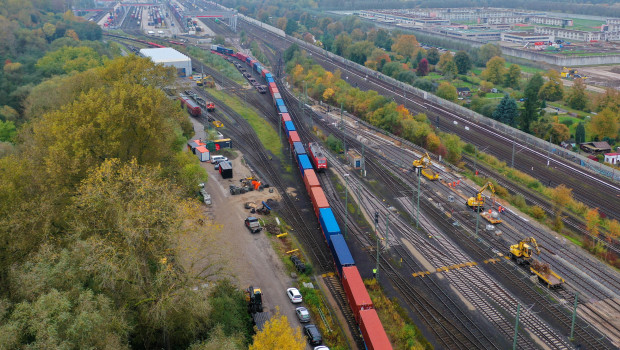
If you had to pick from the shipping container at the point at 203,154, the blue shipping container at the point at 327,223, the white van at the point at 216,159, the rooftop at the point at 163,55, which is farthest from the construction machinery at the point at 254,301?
the rooftop at the point at 163,55

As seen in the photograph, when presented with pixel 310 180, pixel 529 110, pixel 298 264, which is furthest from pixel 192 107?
pixel 529 110

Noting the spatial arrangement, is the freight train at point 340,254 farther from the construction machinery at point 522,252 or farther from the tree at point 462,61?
the tree at point 462,61

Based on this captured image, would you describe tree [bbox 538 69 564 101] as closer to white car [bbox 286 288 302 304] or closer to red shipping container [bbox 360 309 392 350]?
white car [bbox 286 288 302 304]

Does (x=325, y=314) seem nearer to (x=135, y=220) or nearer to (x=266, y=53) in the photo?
(x=135, y=220)

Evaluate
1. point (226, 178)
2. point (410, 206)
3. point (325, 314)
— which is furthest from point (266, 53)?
point (325, 314)

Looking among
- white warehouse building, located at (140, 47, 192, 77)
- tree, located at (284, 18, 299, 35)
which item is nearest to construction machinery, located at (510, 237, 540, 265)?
white warehouse building, located at (140, 47, 192, 77)

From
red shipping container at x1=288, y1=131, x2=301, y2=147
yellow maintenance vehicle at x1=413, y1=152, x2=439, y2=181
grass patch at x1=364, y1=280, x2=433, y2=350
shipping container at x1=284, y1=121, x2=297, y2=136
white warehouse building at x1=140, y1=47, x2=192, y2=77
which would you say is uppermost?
white warehouse building at x1=140, y1=47, x2=192, y2=77
